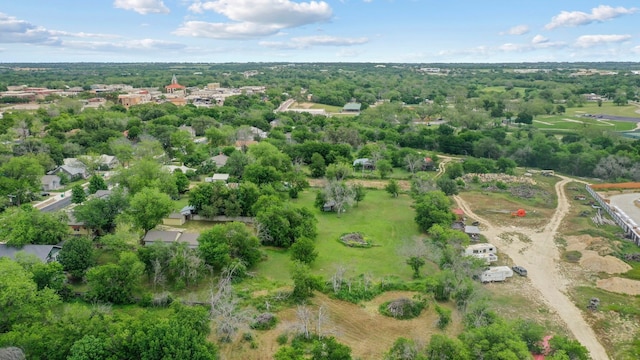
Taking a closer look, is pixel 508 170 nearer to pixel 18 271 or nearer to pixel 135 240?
pixel 135 240

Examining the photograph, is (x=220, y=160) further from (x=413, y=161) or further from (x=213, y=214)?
(x=413, y=161)

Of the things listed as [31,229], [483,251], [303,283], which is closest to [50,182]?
[31,229]

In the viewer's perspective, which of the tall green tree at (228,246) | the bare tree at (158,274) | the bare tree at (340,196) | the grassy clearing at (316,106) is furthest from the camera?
the grassy clearing at (316,106)

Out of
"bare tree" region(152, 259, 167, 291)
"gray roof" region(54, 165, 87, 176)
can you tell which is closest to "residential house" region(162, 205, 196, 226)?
"bare tree" region(152, 259, 167, 291)

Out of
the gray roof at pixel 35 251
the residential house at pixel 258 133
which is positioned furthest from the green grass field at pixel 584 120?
the gray roof at pixel 35 251

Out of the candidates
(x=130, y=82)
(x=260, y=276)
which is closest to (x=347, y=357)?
(x=260, y=276)

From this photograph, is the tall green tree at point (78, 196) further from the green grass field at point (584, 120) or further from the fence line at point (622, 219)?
the green grass field at point (584, 120)

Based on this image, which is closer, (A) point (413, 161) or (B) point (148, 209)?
(B) point (148, 209)
